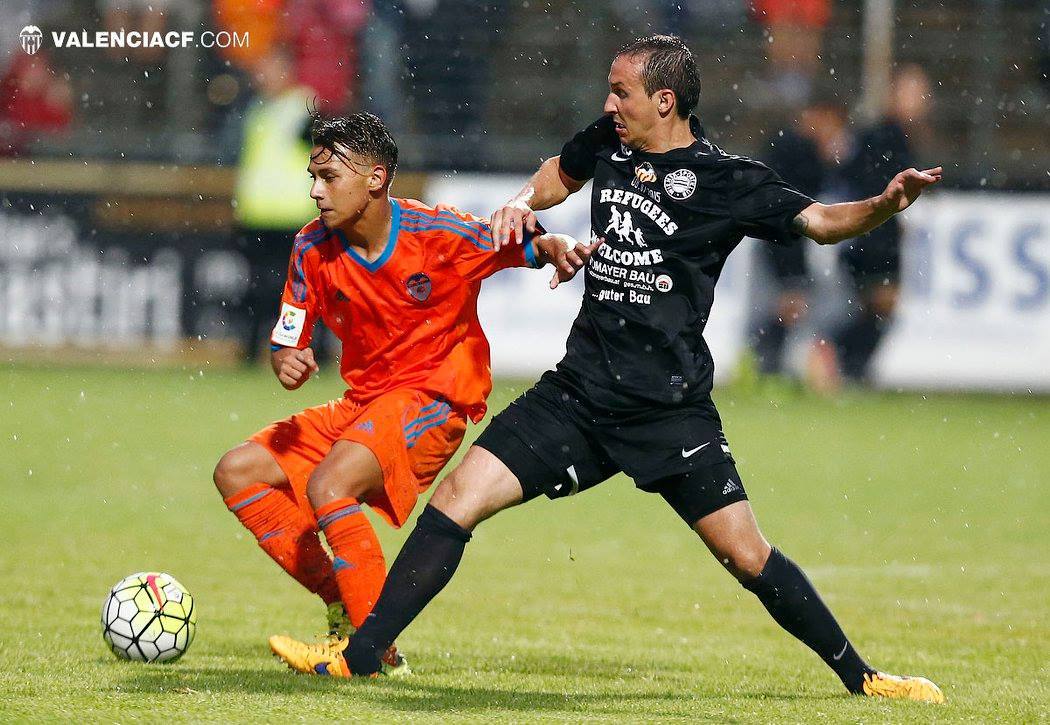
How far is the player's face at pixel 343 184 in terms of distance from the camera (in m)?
5.50

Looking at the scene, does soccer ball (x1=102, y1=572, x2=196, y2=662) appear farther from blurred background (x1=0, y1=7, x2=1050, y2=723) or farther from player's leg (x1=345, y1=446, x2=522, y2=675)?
blurred background (x1=0, y1=7, x2=1050, y2=723)

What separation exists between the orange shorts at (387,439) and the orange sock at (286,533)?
0.23 feet

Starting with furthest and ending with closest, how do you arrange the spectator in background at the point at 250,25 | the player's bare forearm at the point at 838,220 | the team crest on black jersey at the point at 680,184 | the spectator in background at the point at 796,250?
the spectator in background at the point at 250,25, the spectator in background at the point at 796,250, the team crest on black jersey at the point at 680,184, the player's bare forearm at the point at 838,220

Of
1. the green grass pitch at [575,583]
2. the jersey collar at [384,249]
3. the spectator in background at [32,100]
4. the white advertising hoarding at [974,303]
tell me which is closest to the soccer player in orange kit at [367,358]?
the jersey collar at [384,249]

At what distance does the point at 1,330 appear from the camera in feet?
49.7

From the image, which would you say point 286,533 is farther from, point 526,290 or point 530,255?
point 526,290

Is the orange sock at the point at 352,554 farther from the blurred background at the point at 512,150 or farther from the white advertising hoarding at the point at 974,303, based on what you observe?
the white advertising hoarding at the point at 974,303

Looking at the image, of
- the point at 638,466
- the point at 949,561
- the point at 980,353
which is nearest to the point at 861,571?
the point at 949,561

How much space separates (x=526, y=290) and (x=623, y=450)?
1019 centimetres

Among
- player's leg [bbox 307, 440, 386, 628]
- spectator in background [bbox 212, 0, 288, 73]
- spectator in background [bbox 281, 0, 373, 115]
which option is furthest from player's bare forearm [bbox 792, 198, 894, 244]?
spectator in background [bbox 212, 0, 288, 73]

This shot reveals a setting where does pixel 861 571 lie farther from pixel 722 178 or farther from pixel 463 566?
pixel 722 178

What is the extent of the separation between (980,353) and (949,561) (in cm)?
731

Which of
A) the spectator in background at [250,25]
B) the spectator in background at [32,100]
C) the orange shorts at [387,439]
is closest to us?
the orange shorts at [387,439]

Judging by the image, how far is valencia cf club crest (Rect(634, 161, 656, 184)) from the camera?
5234 mm
